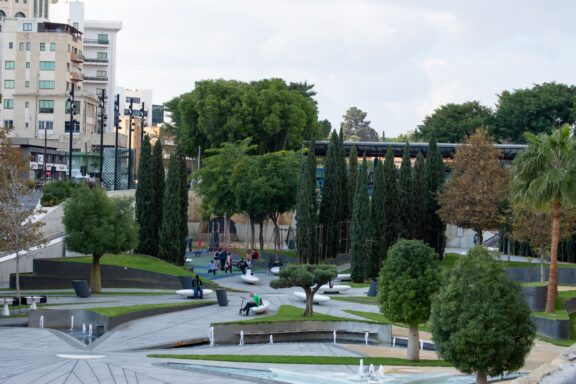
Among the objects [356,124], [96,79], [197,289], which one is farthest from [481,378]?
Result: [356,124]

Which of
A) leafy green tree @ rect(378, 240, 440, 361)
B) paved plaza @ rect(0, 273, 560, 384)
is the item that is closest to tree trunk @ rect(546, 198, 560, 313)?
paved plaza @ rect(0, 273, 560, 384)

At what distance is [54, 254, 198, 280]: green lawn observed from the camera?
49.5 metres

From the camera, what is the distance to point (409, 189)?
58562 millimetres

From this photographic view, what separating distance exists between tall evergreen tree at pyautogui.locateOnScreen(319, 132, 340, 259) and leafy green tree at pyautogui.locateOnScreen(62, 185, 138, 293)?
19.7m

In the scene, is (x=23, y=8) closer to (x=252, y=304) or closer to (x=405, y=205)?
(x=405, y=205)

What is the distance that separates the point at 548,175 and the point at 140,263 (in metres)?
24.7

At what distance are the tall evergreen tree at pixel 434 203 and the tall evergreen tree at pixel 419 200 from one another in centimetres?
89

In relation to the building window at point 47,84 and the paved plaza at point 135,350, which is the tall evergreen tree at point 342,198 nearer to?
the paved plaza at point 135,350

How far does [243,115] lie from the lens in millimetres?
83562

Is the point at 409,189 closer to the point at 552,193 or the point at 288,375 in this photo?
the point at 552,193

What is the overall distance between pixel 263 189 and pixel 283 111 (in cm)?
2214

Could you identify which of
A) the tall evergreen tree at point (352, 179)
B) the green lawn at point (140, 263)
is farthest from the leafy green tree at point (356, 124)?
the green lawn at point (140, 263)

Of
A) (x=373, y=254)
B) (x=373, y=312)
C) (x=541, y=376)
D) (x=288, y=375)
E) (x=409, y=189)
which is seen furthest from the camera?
(x=409, y=189)

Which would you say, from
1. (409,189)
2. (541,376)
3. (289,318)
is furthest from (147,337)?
(409,189)
